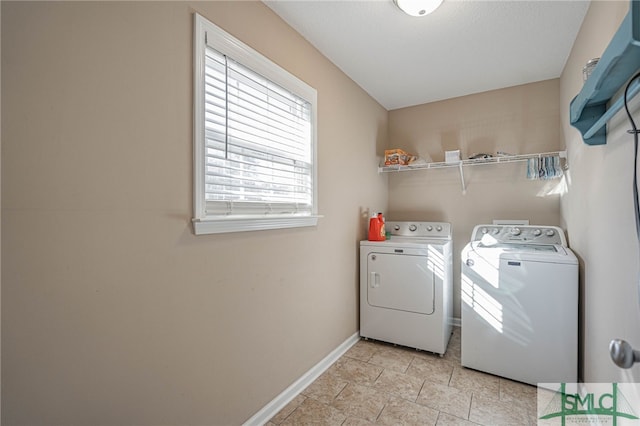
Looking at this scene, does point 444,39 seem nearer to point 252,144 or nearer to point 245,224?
point 252,144

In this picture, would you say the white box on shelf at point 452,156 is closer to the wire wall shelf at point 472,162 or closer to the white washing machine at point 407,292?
the wire wall shelf at point 472,162

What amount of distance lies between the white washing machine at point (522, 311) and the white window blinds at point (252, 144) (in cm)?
140

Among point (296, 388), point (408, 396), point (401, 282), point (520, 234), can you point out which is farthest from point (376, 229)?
point (296, 388)

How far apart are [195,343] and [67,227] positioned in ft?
2.40

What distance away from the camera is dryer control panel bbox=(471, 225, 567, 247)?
237 cm

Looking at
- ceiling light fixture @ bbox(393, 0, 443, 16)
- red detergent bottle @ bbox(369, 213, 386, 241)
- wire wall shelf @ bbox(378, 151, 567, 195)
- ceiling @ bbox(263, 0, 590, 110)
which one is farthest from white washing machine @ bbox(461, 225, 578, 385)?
ceiling light fixture @ bbox(393, 0, 443, 16)

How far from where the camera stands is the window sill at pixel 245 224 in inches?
53.4

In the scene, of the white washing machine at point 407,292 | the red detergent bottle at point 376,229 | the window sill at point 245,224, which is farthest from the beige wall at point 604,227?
the window sill at point 245,224

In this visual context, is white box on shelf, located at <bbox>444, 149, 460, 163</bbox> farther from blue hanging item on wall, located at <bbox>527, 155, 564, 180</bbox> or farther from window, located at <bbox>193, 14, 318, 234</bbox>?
window, located at <bbox>193, 14, 318, 234</bbox>

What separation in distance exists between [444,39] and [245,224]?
6.19 ft

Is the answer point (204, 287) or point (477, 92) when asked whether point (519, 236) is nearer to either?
point (477, 92)

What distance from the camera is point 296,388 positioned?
6.43 ft

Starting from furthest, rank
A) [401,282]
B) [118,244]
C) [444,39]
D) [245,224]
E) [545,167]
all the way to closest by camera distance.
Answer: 1. [401,282]
2. [545,167]
3. [444,39]
4. [245,224]
5. [118,244]

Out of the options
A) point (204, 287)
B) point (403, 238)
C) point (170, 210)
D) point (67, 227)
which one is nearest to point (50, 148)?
point (67, 227)
